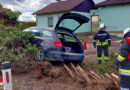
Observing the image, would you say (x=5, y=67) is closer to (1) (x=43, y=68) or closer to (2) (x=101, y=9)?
(1) (x=43, y=68)

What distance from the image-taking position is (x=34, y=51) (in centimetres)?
499

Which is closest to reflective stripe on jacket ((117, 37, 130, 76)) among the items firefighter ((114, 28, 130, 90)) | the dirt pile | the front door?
firefighter ((114, 28, 130, 90))

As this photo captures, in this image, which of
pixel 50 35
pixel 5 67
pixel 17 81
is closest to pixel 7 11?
pixel 50 35

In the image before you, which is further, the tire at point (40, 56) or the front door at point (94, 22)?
the front door at point (94, 22)

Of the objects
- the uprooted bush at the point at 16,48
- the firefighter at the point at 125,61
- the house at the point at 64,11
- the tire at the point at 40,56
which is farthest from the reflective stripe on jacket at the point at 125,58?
the house at the point at 64,11

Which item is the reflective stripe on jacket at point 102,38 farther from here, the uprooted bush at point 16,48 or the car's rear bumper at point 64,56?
the uprooted bush at point 16,48

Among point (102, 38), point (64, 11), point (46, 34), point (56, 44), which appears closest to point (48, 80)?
point (56, 44)

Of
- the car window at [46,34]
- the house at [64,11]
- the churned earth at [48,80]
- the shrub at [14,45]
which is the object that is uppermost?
the house at [64,11]

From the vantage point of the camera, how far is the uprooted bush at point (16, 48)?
4504 millimetres

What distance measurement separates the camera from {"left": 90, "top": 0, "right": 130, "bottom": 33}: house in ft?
49.6

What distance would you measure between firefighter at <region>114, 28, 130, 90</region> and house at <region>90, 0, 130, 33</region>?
42.6 feet

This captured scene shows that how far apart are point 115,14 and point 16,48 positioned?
44.6 ft

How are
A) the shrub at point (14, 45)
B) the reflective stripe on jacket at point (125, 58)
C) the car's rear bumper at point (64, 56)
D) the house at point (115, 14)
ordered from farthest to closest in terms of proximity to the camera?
the house at point (115, 14) → the car's rear bumper at point (64, 56) → the shrub at point (14, 45) → the reflective stripe on jacket at point (125, 58)

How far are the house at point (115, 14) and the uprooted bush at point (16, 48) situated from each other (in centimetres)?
1242
